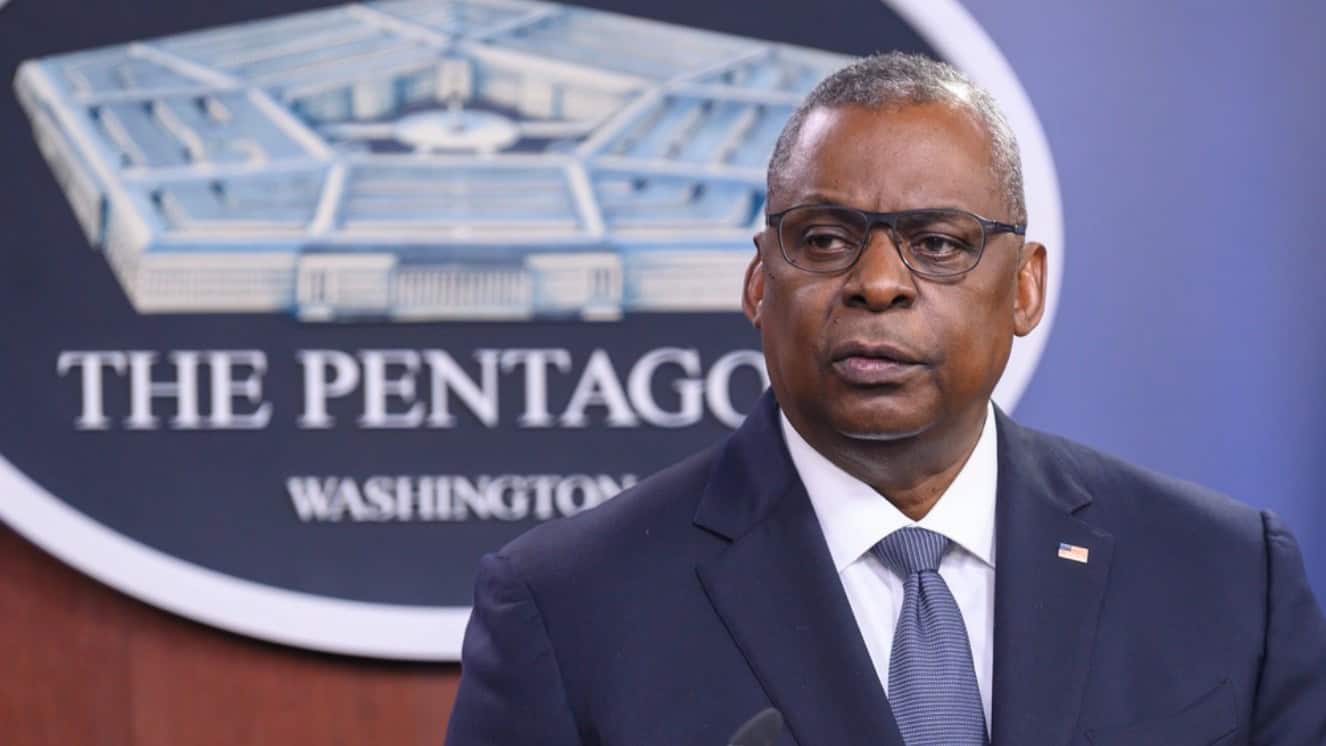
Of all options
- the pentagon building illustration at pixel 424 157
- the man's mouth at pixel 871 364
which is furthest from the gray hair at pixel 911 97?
the pentagon building illustration at pixel 424 157

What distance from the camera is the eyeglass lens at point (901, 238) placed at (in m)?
1.05

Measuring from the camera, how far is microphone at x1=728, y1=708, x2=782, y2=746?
898 mm

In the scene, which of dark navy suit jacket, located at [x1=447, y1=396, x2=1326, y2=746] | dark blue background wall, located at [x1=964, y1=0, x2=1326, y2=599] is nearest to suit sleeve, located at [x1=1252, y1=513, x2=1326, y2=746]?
dark navy suit jacket, located at [x1=447, y1=396, x2=1326, y2=746]

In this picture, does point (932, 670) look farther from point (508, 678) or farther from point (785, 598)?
point (508, 678)

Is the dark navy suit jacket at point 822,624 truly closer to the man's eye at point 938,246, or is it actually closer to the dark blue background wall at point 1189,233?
the man's eye at point 938,246

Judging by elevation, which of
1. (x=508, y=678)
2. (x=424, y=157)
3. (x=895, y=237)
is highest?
(x=895, y=237)

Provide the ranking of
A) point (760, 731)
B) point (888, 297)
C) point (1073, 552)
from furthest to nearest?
point (1073, 552), point (888, 297), point (760, 731)

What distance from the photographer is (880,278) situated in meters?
1.04

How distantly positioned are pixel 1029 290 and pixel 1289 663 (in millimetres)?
322

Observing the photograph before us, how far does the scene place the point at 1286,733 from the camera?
1.10 metres

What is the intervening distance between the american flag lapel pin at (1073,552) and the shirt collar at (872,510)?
0.05 meters

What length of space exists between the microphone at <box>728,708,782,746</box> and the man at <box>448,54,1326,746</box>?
12 cm

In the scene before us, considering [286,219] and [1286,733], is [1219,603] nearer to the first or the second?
[1286,733]

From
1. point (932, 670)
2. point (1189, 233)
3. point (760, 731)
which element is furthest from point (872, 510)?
point (1189, 233)
